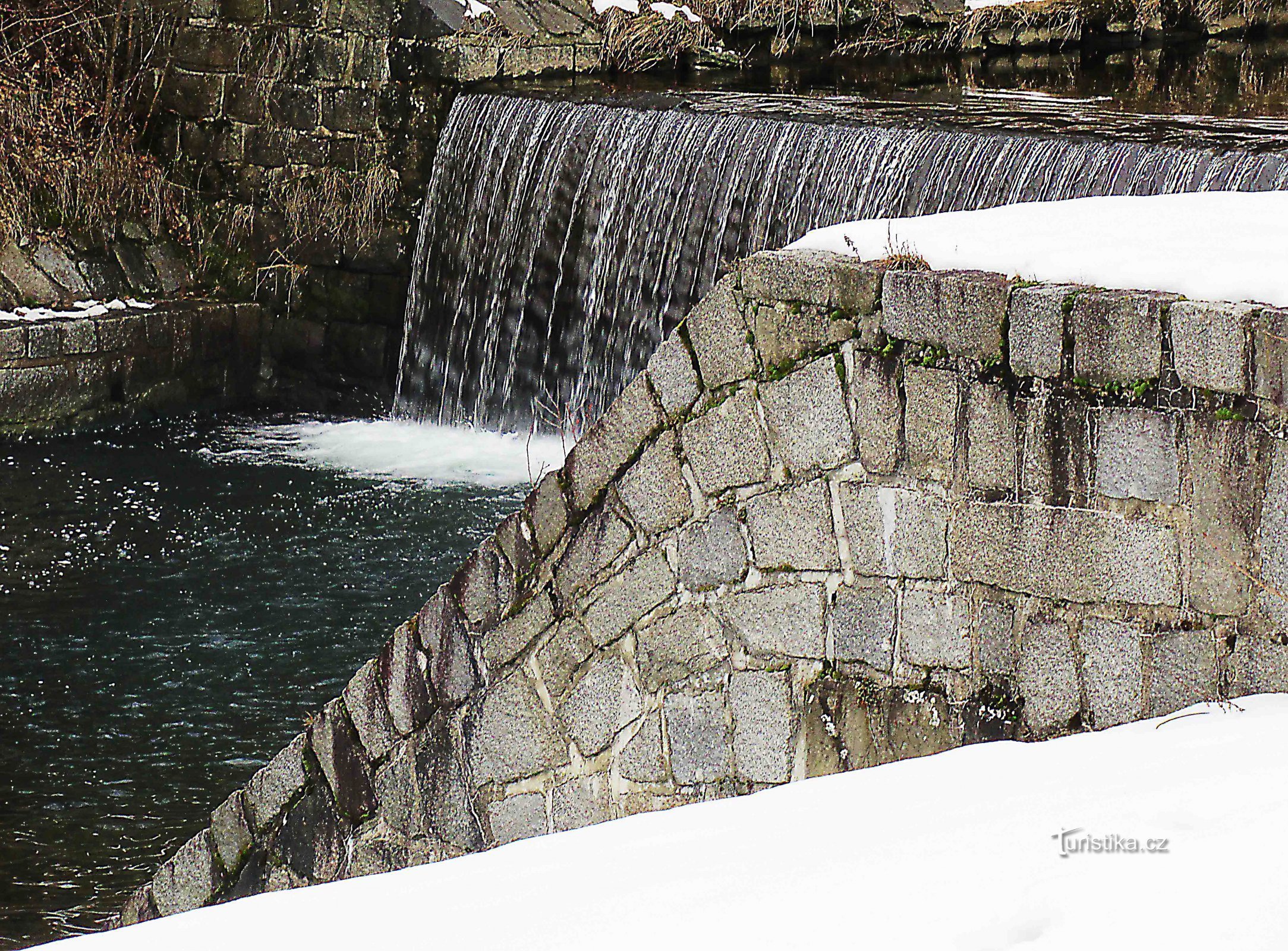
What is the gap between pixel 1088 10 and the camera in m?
11.7

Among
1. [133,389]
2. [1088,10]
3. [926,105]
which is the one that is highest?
[1088,10]

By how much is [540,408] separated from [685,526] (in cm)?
555

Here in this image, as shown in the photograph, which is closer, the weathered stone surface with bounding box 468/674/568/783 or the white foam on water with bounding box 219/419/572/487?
the weathered stone surface with bounding box 468/674/568/783

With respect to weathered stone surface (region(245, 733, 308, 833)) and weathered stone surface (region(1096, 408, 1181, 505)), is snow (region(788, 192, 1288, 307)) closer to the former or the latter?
weathered stone surface (region(1096, 408, 1181, 505))

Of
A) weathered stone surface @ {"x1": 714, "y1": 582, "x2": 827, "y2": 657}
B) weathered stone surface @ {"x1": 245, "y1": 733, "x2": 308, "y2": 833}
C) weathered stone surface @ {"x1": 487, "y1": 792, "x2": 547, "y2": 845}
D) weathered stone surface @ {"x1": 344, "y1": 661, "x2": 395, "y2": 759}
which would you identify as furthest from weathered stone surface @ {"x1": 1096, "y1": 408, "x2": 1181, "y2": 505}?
weathered stone surface @ {"x1": 245, "y1": 733, "x2": 308, "y2": 833}

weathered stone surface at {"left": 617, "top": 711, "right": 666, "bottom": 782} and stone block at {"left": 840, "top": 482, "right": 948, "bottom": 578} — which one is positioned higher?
stone block at {"left": 840, "top": 482, "right": 948, "bottom": 578}

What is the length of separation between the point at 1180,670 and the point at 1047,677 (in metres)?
0.28

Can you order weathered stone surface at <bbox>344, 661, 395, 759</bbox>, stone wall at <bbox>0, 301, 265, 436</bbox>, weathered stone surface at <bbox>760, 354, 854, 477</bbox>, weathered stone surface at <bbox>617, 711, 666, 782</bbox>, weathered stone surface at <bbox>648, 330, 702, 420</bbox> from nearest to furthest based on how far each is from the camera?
weathered stone surface at <bbox>760, 354, 854, 477</bbox>
weathered stone surface at <bbox>648, 330, 702, 420</bbox>
weathered stone surface at <bbox>617, 711, 666, 782</bbox>
weathered stone surface at <bbox>344, 661, 395, 759</bbox>
stone wall at <bbox>0, 301, 265, 436</bbox>

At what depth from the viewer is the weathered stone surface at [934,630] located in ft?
11.4

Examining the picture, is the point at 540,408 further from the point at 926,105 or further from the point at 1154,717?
the point at 1154,717

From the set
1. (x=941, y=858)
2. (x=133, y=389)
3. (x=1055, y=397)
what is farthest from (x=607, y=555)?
(x=133, y=389)

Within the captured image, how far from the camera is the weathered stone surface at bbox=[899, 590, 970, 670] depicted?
348 cm

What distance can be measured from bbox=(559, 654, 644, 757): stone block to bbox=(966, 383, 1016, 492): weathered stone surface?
1063 millimetres

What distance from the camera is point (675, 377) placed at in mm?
3893
